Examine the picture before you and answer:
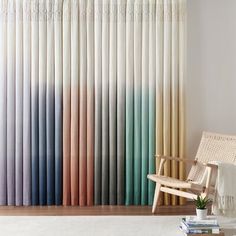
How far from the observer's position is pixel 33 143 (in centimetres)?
496

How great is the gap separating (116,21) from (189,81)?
1.07 m

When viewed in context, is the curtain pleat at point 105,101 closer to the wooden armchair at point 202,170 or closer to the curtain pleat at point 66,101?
the curtain pleat at point 66,101

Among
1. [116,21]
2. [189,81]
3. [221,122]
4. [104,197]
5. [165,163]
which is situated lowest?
[104,197]

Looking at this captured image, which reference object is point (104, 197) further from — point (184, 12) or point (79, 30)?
point (184, 12)

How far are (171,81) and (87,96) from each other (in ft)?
2.94

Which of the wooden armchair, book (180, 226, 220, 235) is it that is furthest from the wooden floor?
book (180, 226, 220, 235)

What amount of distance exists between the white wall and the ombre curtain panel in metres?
0.36

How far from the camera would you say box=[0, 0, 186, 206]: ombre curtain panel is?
4.94 meters

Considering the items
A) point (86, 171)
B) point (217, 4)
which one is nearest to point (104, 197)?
point (86, 171)

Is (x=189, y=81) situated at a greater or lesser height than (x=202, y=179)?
greater

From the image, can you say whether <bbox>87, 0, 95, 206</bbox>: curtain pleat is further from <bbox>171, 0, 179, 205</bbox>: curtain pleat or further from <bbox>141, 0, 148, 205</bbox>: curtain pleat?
<bbox>171, 0, 179, 205</bbox>: curtain pleat

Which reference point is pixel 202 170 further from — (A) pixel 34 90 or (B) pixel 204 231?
(A) pixel 34 90

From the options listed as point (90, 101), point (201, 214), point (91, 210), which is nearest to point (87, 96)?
point (90, 101)

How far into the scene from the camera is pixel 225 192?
14.3ft
